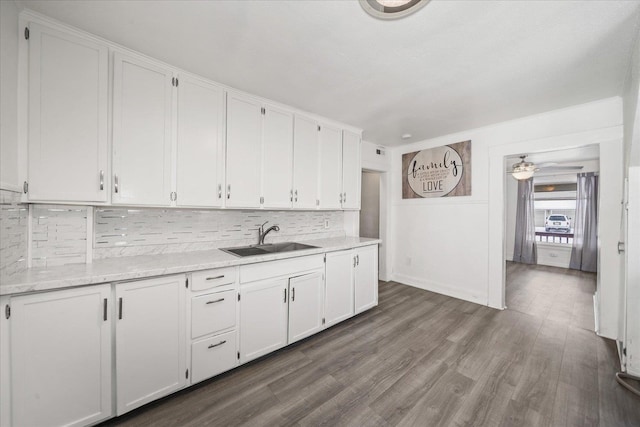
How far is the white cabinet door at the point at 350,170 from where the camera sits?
3.20 meters

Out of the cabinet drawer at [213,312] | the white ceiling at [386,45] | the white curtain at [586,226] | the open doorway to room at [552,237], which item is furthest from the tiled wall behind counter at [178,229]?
the white curtain at [586,226]

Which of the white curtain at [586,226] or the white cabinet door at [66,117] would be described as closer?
the white cabinet door at [66,117]

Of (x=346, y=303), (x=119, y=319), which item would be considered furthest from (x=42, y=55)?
(x=346, y=303)

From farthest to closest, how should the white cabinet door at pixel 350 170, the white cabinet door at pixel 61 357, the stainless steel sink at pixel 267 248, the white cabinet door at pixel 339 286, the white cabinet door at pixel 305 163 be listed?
the white cabinet door at pixel 350 170 → the white cabinet door at pixel 305 163 → the white cabinet door at pixel 339 286 → the stainless steel sink at pixel 267 248 → the white cabinet door at pixel 61 357

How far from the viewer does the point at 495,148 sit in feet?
10.7

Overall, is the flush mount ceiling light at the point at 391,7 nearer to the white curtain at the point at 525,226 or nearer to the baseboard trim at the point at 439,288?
the baseboard trim at the point at 439,288

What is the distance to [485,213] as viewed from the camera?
3.35 meters

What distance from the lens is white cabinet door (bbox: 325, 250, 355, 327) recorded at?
2621 millimetres

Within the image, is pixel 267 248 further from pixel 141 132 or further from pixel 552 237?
pixel 552 237

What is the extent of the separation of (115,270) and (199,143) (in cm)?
116

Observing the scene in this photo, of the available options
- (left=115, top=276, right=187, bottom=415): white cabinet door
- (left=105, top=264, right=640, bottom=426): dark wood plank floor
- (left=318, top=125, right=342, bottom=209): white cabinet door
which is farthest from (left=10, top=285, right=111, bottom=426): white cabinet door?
(left=318, top=125, right=342, bottom=209): white cabinet door

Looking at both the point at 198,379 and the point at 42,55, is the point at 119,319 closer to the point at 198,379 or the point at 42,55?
the point at 198,379

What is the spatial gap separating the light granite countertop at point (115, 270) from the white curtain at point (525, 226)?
674cm

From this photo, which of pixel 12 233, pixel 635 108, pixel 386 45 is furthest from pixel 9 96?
pixel 635 108
